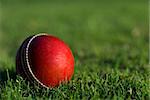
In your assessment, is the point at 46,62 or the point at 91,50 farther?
the point at 91,50

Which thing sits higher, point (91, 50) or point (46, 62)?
point (46, 62)

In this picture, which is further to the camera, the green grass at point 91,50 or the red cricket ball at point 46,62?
the red cricket ball at point 46,62

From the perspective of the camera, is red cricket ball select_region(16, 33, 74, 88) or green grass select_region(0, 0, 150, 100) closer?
green grass select_region(0, 0, 150, 100)

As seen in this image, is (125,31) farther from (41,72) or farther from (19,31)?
(41,72)
